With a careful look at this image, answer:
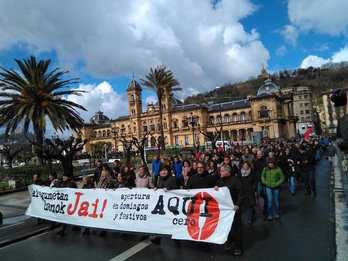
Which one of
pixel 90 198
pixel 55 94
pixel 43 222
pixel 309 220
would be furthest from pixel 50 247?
pixel 55 94

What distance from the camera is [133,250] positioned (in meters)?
5.61

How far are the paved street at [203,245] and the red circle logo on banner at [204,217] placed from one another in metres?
0.37

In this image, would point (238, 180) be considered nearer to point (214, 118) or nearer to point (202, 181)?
point (202, 181)

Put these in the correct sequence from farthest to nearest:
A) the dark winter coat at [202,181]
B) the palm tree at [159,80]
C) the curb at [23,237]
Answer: the palm tree at [159,80] → the curb at [23,237] → the dark winter coat at [202,181]

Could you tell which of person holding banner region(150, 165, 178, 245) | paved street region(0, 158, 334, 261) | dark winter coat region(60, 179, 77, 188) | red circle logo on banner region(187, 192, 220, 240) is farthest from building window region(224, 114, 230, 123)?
red circle logo on banner region(187, 192, 220, 240)

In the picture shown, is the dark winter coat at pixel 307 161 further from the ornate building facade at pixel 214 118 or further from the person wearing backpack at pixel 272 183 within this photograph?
the ornate building facade at pixel 214 118

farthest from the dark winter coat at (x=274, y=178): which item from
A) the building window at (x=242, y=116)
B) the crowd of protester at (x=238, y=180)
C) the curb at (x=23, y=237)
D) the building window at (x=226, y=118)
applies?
the building window at (x=226, y=118)

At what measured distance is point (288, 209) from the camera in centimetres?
805

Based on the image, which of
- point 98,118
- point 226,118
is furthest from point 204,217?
point 98,118

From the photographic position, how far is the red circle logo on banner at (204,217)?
5188 millimetres

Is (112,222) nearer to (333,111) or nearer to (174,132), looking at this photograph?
(174,132)

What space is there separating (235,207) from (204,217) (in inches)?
26.7

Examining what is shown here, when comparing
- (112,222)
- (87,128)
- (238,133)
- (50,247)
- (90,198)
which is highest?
(87,128)

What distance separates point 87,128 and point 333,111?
89481 millimetres
